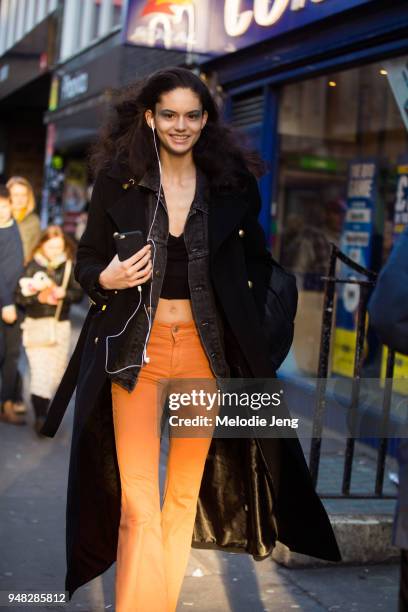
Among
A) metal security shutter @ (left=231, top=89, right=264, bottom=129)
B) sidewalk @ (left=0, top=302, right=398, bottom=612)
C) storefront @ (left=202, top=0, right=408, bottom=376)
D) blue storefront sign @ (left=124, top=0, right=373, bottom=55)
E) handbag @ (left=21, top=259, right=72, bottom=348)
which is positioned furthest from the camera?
metal security shutter @ (left=231, top=89, right=264, bottom=129)

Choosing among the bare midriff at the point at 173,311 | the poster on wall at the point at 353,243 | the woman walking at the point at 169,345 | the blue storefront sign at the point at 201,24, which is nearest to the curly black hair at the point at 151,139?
the woman walking at the point at 169,345

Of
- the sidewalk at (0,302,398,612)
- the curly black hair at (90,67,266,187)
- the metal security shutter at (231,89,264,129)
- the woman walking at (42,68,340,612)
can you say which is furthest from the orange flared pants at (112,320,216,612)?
the metal security shutter at (231,89,264,129)

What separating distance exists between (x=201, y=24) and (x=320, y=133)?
1.37 metres

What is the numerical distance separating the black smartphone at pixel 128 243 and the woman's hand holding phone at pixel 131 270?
0.02 metres

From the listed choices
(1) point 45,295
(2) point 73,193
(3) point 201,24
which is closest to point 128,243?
(1) point 45,295

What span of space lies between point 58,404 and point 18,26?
20292 mm

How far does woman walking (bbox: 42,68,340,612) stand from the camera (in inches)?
131

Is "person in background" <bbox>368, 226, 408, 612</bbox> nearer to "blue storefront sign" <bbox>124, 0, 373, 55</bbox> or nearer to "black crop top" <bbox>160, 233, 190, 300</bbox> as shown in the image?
"black crop top" <bbox>160, 233, 190, 300</bbox>

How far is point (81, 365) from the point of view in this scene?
139 inches

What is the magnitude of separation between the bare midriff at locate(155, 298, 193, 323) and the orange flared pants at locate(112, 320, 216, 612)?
0.06 ft

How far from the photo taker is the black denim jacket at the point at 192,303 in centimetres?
331

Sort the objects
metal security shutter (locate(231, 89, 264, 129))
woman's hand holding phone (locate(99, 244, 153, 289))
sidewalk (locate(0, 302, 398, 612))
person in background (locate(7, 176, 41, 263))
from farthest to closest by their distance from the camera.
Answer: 1. metal security shutter (locate(231, 89, 264, 129))
2. person in background (locate(7, 176, 41, 263))
3. sidewalk (locate(0, 302, 398, 612))
4. woman's hand holding phone (locate(99, 244, 153, 289))

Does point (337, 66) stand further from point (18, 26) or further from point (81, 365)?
point (18, 26)

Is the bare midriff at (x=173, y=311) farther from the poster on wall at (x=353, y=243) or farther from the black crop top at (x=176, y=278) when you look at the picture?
the poster on wall at (x=353, y=243)
